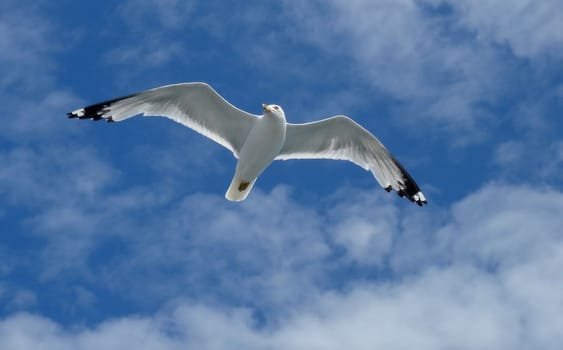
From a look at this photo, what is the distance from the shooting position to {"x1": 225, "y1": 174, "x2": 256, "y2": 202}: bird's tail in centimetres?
1526

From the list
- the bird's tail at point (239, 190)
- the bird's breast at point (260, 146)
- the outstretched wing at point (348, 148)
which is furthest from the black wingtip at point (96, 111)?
the outstretched wing at point (348, 148)

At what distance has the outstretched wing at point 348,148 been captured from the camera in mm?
15531

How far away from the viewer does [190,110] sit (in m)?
15.2

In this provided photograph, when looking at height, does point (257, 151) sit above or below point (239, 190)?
above

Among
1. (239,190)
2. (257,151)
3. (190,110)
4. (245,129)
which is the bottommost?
(239,190)

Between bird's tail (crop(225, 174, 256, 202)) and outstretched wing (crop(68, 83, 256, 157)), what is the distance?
1.72ft

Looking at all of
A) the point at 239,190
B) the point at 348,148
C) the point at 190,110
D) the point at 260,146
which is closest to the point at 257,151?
the point at 260,146

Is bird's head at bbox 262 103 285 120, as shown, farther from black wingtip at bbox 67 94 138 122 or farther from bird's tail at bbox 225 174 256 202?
black wingtip at bbox 67 94 138 122

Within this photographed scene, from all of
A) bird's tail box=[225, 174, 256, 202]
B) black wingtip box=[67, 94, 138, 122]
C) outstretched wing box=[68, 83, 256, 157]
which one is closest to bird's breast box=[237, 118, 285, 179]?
bird's tail box=[225, 174, 256, 202]

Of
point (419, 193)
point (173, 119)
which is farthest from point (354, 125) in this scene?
point (173, 119)

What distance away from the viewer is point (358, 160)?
16094mm

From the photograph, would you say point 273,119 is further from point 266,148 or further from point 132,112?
point 132,112

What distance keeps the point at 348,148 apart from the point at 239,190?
2064 millimetres

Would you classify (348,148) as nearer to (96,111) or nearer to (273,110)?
(273,110)
